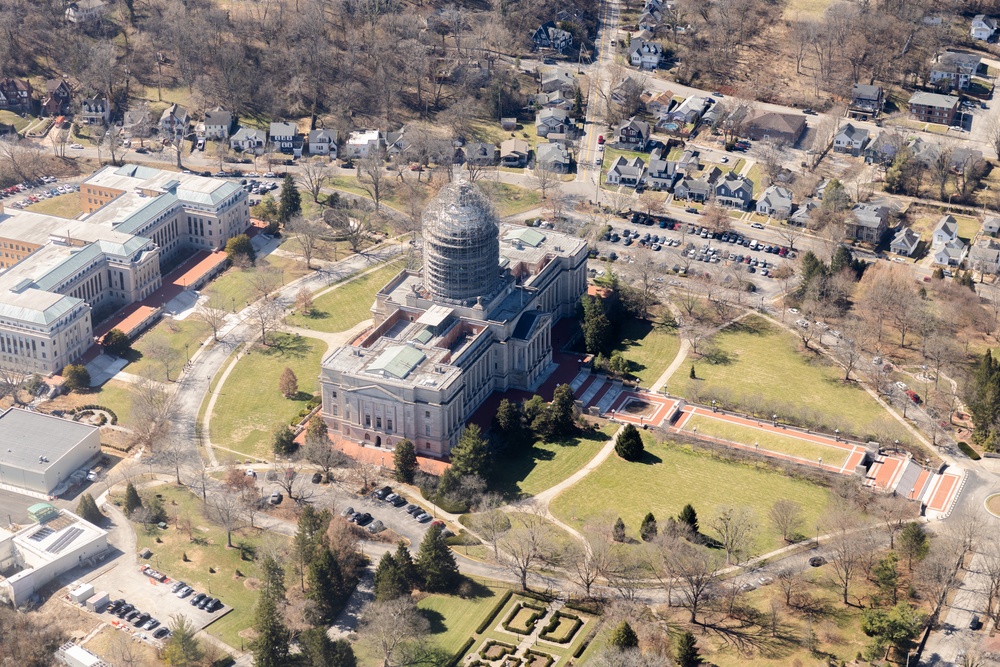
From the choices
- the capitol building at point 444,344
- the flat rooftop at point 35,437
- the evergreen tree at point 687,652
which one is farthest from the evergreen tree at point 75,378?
the evergreen tree at point 687,652

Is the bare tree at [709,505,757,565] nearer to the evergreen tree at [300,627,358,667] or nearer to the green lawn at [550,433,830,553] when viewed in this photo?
the green lawn at [550,433,830,553]

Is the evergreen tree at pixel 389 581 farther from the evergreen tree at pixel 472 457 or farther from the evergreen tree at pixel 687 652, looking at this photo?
the evergreen tree at pixel 687 652

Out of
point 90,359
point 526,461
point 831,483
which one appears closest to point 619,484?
point 526,461

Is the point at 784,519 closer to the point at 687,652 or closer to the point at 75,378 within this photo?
the point at 687,652

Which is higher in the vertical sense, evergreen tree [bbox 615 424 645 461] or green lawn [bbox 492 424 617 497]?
evergreen tree [bbox 615 424 645 461]

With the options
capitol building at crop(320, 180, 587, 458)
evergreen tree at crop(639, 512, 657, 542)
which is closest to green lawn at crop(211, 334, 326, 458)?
capitol building at crop(320, 180, 587, 458)

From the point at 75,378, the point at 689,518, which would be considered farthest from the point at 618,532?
the point at 75,378
